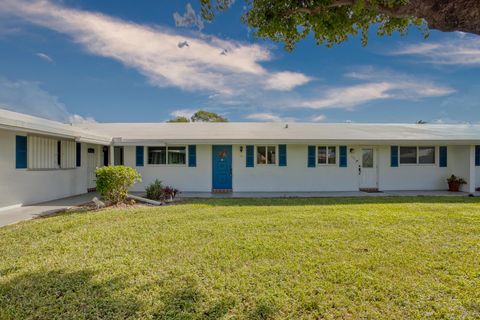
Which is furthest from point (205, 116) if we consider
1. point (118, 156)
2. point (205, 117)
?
point (118, 156)

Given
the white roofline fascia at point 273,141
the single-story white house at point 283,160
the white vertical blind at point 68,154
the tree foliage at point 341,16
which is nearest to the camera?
the tree foliage at point 341,16

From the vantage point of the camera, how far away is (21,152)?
→ 8258 millimetres

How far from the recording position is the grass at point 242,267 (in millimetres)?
2855

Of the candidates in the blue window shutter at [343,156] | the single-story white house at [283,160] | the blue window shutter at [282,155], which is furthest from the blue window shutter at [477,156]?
the blue window shutter at [282,155]

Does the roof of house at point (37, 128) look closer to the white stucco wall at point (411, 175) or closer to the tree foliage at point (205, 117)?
the white stucco wall at point (411, 175)

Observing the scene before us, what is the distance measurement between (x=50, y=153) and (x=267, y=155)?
8.78 m

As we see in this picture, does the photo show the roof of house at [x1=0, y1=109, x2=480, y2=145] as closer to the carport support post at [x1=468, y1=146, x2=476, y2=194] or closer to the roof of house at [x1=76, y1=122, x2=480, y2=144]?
the roof of house at [x1=76, y1=122, x2=480, y2=144]

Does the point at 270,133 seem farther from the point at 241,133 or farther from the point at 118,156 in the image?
the point at 118,156

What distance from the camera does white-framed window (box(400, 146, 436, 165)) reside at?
486 inches

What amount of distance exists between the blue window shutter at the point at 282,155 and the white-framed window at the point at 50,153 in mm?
9019

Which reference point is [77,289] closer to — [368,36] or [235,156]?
[368,36]

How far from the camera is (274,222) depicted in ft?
20.5

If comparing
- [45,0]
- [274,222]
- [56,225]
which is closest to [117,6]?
[45,0]

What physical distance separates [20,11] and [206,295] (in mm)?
10903
